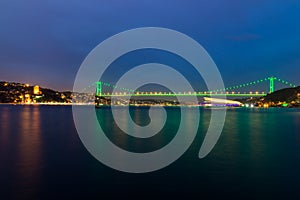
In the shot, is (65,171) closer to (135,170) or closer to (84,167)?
(84,167)

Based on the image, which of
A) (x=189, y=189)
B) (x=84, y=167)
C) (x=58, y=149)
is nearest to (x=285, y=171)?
(x=189, y=189)

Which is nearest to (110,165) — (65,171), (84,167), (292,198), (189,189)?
(84,167)

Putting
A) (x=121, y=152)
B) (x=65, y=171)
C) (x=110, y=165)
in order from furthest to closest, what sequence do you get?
1. (x=121, y=152)
2. (x=110, y=165)
3. (x=65, y=171)

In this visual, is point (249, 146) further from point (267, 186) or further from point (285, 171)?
point (267, 186)

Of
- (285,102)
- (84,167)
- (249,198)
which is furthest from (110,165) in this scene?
(285,102)

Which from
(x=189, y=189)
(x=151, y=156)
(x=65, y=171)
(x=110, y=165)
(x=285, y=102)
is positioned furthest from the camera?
(x=285, y=102)

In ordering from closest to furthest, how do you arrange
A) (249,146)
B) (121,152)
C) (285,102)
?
(121,152), (249,146), (285,102)

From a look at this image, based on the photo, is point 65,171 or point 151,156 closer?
point 65,171

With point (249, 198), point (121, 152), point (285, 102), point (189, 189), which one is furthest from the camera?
point (285, 102)

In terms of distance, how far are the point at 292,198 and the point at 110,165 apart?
15.9 ft

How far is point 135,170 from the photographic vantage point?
765 cm

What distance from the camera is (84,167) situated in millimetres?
7941

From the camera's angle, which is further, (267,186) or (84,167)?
(84,167)

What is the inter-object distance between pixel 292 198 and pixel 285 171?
2.31 meters
